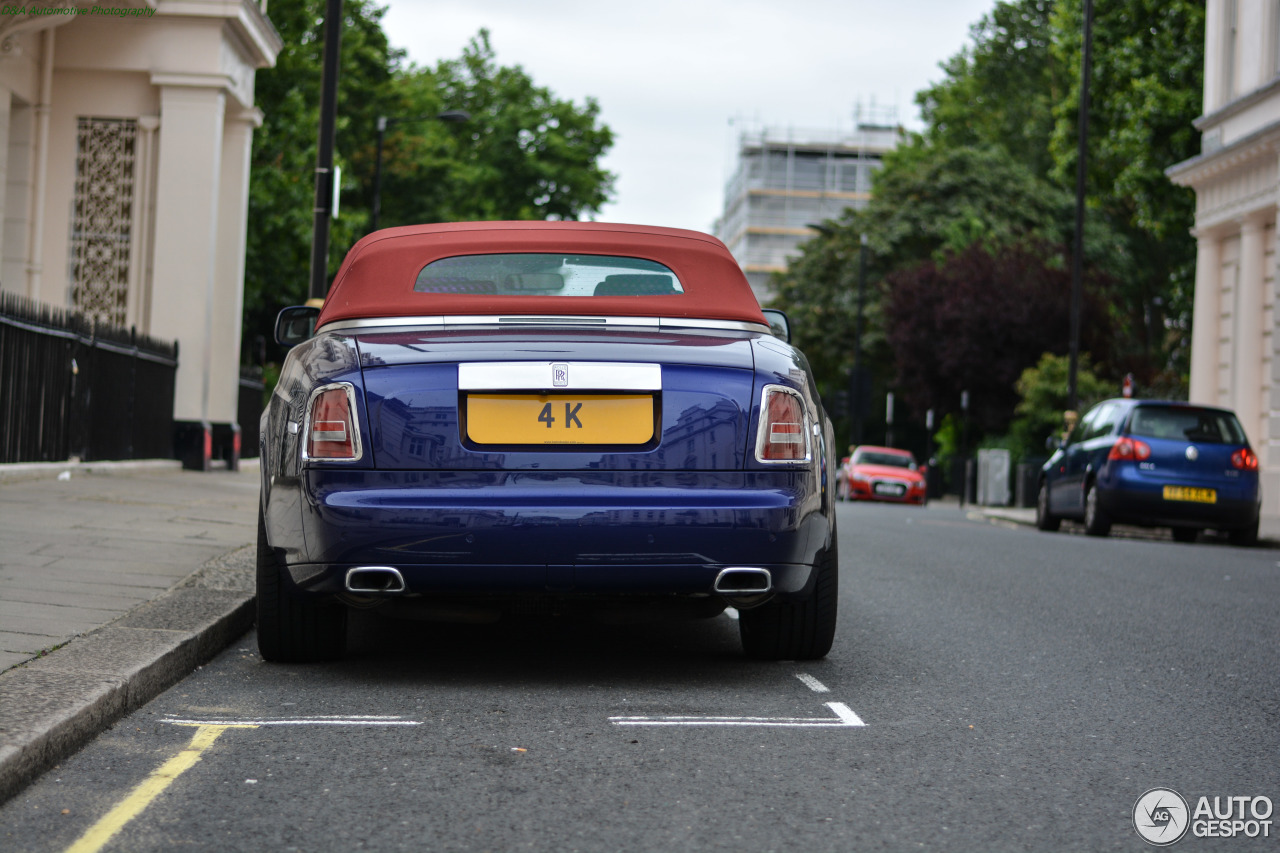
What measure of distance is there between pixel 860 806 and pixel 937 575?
6831mm

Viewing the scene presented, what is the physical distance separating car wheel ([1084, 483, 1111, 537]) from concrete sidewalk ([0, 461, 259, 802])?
379 inches

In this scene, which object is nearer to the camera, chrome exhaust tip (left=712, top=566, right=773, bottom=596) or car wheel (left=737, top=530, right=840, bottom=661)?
chrome exhaust tip (left=712, top=566, right=773, bottom=596)

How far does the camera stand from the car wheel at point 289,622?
558cm

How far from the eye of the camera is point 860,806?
391 cm

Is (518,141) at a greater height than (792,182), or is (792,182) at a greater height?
(792,182)

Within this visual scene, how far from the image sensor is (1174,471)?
16828 millimetres

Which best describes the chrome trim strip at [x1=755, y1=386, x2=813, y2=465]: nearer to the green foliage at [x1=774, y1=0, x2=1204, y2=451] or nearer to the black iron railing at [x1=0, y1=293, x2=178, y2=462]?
the black iron railing at [x1=0, y1=293, x2=178, y2=462]

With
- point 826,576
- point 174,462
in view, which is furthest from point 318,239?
point 826,576

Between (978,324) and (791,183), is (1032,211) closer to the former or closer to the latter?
(978,324)

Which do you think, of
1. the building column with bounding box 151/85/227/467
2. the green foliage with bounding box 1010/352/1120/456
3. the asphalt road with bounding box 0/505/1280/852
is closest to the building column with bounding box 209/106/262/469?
the building column with bounding box 151/85/227/467

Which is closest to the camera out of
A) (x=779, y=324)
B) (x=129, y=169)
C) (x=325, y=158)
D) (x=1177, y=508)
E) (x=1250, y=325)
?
(x=779, y=324)

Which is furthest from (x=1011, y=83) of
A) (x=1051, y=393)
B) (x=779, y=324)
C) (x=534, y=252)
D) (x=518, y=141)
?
(x=534, y=252)

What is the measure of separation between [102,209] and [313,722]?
17.4 meters

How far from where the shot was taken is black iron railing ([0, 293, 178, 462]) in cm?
1344
